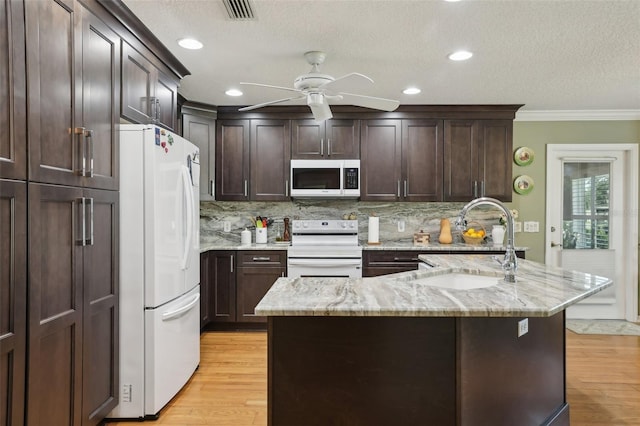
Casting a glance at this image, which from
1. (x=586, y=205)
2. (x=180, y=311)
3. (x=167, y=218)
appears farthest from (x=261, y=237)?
(x=586, y=205)

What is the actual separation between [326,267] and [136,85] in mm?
2311

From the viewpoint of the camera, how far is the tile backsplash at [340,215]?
453cm

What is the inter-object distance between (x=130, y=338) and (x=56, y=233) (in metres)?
0.86

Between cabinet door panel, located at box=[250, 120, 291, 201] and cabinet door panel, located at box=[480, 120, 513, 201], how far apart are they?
6.98ft

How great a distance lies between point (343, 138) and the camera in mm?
4184

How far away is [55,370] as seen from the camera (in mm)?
1728

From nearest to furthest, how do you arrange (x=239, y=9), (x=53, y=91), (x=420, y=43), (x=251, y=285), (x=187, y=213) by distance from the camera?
(x=53, y=91)
(x=239, y=9)
(x=420, y=43)
(x=187, y=213)
(x=251, y=285)

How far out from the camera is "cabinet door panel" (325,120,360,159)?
13.7 ft

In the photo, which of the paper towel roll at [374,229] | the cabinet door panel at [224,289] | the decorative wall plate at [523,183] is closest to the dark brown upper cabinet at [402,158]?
the paper towel roll at [374,229]

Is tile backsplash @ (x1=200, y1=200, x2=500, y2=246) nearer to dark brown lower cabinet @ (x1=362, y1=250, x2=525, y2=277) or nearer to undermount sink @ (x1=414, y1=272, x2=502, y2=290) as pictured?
dark brown lower cabinet @ (x1=362, y1=250, x2=525, y2=277)

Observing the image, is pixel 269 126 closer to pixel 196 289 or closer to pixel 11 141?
pixel 196 289

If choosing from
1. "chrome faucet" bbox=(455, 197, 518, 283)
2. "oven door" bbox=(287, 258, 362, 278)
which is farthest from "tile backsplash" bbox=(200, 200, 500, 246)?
"chrome faucet" bbox=(455, 197, 518, 283)

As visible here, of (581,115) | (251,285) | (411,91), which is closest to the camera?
(411,91)

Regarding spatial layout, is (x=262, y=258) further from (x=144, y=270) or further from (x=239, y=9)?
(x=239, y=9)
